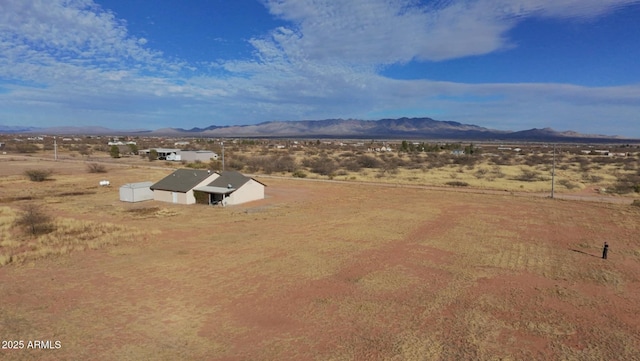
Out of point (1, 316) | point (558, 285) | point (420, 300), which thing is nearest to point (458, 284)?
point (420, 300)

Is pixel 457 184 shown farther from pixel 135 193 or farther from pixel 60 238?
pixel 60 238

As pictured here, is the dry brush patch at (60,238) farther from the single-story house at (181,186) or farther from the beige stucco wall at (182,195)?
the single-story house at (181,186)

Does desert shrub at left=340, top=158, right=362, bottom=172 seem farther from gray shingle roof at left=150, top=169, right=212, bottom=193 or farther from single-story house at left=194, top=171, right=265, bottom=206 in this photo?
gray shingle roof at left=150, top=169, right=212, bottom=193

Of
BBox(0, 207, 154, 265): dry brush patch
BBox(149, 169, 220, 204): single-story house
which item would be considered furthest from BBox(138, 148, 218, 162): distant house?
BBox(0, 207, 154, 265): dry brush patch

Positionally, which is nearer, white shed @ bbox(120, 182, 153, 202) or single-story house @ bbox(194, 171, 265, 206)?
single-story house @ bbox(194, 171, 265, 206)

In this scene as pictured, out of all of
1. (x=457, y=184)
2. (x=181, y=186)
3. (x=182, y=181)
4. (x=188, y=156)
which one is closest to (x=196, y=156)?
(x=188, y=156)

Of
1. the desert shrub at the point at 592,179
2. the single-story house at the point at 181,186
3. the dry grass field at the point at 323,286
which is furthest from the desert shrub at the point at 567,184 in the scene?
the single-story house at the point at 181,186

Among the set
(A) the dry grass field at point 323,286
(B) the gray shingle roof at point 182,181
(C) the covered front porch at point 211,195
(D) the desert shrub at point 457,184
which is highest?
(B) the gray shingle roof at point 182,181
